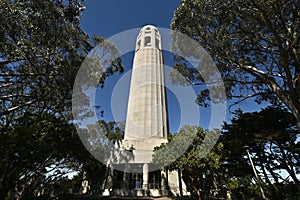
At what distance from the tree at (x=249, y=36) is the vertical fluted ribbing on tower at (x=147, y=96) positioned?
14.5 meters

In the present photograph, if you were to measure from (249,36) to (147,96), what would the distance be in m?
18.7

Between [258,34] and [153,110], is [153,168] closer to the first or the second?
[153,110]

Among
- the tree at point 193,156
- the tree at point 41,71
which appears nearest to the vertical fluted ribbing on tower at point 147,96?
the tree at point 193,156

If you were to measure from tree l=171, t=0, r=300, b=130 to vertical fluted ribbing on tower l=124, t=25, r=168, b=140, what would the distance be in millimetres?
14490

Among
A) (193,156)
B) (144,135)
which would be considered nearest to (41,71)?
(193,156)

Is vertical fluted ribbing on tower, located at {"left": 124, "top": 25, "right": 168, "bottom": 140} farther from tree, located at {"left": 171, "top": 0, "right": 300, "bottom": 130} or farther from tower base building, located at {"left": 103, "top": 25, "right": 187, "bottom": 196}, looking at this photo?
tree, located at {"left": 171, "top": 0, "right": 300, "bottom": 130}

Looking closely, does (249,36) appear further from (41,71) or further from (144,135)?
(144,135)

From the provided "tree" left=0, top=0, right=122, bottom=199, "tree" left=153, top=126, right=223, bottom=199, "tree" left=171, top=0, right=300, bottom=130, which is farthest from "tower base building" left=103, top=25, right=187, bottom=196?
"tree" left=171, top=0, right=300, bottom=130

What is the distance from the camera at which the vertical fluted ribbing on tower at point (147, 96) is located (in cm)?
2761

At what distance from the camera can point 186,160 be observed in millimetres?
15492

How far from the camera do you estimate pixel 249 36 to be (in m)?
12.7

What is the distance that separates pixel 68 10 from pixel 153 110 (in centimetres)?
1913

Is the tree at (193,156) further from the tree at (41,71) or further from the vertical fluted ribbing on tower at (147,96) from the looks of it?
the vertical fluted ribbing on tower at (147,96)

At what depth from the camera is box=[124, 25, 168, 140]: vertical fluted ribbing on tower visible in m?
27.6
